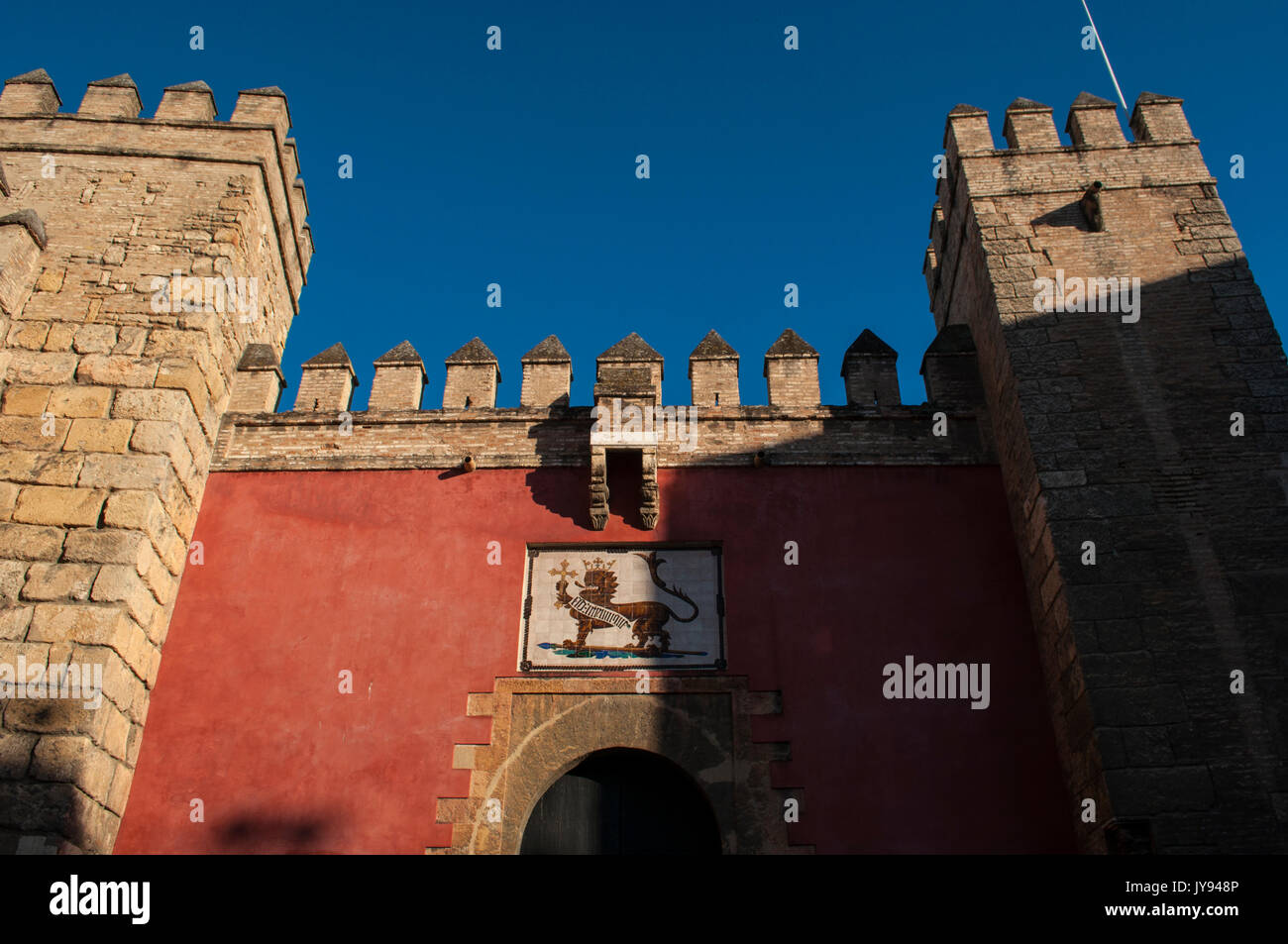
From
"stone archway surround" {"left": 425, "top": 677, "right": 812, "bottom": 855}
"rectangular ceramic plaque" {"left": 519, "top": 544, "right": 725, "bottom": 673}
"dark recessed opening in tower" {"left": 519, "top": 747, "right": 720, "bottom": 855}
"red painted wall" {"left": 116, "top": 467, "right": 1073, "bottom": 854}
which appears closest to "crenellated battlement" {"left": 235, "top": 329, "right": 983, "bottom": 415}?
"red painted wall" {"left": 116, "top": 467, "right": 1073, "bottom": 854}

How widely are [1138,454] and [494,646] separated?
15.2ft

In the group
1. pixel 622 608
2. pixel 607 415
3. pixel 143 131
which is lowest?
pixel 622 608

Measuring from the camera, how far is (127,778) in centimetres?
599

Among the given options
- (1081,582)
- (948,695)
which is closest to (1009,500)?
(1081,582)

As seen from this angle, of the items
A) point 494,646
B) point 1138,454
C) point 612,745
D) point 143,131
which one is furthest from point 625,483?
point 143,131

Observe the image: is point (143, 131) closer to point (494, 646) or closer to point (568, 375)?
point (568, 375)

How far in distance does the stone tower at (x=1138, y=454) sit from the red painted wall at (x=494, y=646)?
45 cm

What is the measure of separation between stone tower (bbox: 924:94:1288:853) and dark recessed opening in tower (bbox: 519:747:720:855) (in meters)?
2.40

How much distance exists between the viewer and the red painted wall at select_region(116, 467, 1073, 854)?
586cm

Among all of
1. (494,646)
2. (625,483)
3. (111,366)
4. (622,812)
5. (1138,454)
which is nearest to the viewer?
(622,812)

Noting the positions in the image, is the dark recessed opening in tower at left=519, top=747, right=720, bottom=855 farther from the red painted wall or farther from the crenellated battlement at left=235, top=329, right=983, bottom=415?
the crenellated battlement at left=235, top=329, right=983, bottom=415

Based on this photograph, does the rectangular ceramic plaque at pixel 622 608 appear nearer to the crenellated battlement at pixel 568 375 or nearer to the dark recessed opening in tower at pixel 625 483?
the dark recessed opening in tower at pixel 625 483

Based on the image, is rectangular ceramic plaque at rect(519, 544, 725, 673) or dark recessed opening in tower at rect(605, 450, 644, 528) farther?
dark recessed opening in tower at rect(605, 450, 644, 528)

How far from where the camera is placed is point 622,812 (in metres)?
6.05
